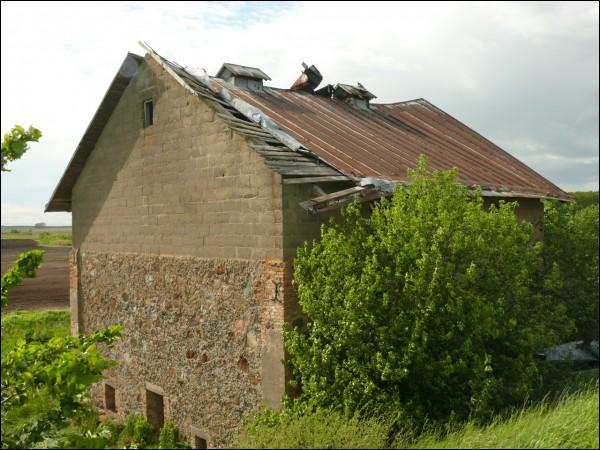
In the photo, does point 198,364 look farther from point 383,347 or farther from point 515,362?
point 515,362

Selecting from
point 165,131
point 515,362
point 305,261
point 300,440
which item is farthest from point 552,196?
point 300,440

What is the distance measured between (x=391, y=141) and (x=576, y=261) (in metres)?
4.62

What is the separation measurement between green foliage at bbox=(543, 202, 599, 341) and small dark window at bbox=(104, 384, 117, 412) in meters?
9.82

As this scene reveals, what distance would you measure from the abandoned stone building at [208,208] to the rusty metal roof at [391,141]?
67 mm

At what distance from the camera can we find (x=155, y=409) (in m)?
10.8

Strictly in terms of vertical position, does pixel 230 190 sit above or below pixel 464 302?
above

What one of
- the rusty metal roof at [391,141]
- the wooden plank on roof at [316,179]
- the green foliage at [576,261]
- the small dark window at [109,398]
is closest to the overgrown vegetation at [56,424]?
the small dark window at [109,398]

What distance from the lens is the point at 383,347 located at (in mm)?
6801

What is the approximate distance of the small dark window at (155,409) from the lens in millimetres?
10766

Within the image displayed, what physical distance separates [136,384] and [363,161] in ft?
21.8

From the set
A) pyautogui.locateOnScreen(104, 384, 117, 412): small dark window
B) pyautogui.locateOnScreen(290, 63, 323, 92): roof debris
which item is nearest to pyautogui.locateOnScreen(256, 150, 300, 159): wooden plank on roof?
pyautogui.locateOnScreen(290, 63, 323, 92): roof debris

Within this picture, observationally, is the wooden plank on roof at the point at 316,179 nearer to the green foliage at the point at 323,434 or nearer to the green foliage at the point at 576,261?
the green foliage at the point at 323,434

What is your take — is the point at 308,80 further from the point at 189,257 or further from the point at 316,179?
the point at 316,179

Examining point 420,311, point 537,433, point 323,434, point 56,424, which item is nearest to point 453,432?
point 537,433
